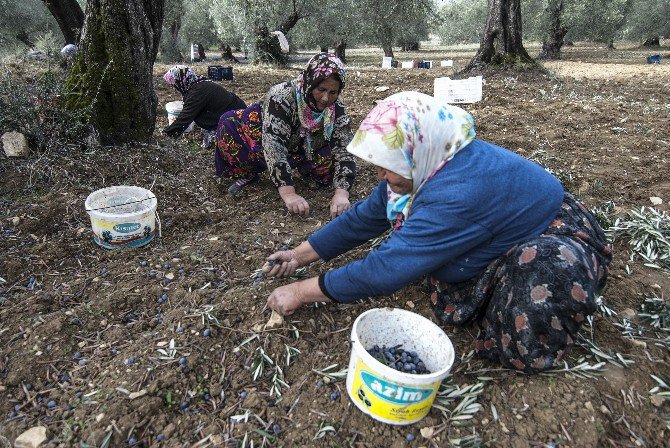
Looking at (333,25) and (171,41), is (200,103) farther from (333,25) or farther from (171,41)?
(171,41)

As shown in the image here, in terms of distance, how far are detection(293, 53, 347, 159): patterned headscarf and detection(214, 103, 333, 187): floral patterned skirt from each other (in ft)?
0.38

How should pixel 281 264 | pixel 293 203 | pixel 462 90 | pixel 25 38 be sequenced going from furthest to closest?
1. pixel 25 38
2. pixel 462 90
3. pixel 293 203
4. pixel 281 264

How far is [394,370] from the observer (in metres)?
1.64

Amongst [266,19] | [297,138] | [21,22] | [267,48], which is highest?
[21,22]

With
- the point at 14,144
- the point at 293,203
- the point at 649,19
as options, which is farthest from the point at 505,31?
the point at 649,19

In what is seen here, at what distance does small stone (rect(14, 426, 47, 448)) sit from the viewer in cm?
177

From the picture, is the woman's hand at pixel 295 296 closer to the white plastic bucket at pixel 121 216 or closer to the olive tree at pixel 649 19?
the white plastic bucket at pixel 121 216

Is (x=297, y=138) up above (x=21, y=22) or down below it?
below

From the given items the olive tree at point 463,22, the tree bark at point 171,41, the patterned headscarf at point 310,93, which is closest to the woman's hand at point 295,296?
the patterned headscarf at point 310,93

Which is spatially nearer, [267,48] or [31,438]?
[31,438]

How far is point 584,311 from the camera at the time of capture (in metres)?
1.82

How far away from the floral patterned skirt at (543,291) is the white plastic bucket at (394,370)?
289 millimetres

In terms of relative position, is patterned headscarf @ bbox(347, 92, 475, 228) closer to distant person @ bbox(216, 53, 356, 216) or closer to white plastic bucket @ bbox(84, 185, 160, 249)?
distant person @ bbox(216, 53, 356, 216)

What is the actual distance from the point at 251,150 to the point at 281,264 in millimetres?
1755
